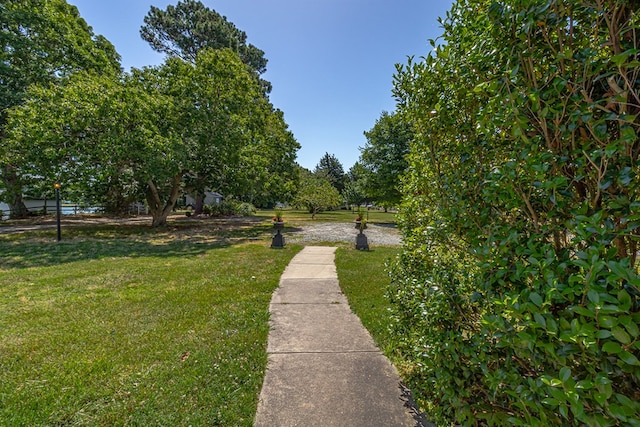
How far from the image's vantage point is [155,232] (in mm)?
12836

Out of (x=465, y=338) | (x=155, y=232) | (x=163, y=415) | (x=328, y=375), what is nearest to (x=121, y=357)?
(x=163, y=415)

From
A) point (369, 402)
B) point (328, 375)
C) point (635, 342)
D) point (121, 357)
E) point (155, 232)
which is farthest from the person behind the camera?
point (155, 232)

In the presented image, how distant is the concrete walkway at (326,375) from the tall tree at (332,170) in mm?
47288

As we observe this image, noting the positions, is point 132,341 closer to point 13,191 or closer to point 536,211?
→ point 536,211

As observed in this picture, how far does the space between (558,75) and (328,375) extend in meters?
2.65

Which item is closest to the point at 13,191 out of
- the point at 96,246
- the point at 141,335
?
the point at 96,246

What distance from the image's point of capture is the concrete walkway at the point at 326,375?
6.96 feet

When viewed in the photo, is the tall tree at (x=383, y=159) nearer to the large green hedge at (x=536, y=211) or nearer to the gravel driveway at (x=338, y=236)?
the gravel driveway at (x=338, y=236)

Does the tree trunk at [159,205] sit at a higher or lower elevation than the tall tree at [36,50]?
lower

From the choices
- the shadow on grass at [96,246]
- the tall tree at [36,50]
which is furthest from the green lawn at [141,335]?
the tall tree at [36,50]

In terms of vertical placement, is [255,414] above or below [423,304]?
below

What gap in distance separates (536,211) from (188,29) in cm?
2718

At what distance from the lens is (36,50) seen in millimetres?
14086

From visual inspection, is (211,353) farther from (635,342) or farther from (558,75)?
(558,75)
